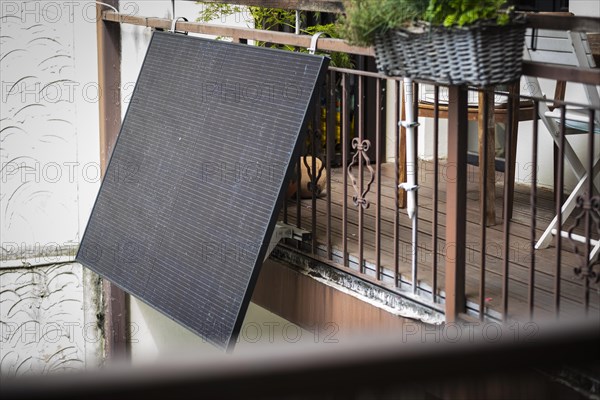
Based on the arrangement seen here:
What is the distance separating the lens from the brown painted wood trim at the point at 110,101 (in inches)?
221

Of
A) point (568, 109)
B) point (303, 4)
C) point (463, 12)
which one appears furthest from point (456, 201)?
point (303, 4)

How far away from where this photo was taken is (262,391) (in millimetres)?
802

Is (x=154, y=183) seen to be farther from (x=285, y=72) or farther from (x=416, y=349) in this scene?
(x=416, y=349)

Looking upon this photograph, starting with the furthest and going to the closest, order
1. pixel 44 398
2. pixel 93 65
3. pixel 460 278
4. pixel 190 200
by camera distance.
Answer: pixel 93 65
pixel 190 200
pixel 460 278
pixel 44 398

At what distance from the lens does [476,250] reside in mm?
4148

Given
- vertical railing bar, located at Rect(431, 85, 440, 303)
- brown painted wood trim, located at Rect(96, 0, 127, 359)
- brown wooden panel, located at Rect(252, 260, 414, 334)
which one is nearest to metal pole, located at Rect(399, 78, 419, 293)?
vertical railing bar, located at Rect(431, 85, 440, 303)

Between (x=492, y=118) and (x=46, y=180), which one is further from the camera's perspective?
(x=46, y=180)

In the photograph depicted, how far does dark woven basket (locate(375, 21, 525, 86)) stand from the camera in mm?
2857

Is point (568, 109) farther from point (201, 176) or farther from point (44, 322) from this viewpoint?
point (44, 322)

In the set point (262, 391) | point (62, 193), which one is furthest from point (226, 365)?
point (62, 193)

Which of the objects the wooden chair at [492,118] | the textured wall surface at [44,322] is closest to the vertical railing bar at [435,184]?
the wooden chair at [492,118]

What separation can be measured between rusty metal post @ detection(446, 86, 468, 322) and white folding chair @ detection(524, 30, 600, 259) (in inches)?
20.5

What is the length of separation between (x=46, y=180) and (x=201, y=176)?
1737 mm

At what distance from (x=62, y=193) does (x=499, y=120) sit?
2612mm
